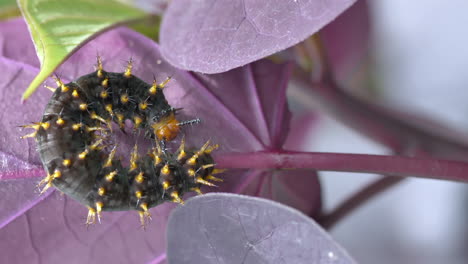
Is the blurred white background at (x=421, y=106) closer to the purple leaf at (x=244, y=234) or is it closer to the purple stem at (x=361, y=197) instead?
the purple stem at (x=361, y=197)

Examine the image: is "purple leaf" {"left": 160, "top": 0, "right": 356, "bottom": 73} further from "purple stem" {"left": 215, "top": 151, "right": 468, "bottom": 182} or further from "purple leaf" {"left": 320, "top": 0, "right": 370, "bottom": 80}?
"purple leaf" {"left": 320, "top": 0, "right": 370, "bottom": 80}

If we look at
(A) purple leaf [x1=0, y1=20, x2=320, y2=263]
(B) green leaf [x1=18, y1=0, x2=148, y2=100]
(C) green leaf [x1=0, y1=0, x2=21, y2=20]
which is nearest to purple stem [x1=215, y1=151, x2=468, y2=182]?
(A) purple leaf [x1=0, y1=20, x2=320, y2=263]

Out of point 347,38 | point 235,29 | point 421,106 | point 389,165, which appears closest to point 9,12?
point 235,29

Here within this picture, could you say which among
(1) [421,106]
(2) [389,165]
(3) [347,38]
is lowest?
(2) [389,165]

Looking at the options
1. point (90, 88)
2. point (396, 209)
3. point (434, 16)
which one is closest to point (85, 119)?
point (90, 88)

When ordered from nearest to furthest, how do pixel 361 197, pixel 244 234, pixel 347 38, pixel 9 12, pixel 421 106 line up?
1. pixel 244 234
2. pixel 9 12
3. pixel 361 197
4. pixel 347 38
5. pixel 421 106

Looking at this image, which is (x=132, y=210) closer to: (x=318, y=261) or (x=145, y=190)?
(x=145, y=190)

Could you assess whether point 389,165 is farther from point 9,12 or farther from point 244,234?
point 9,12
